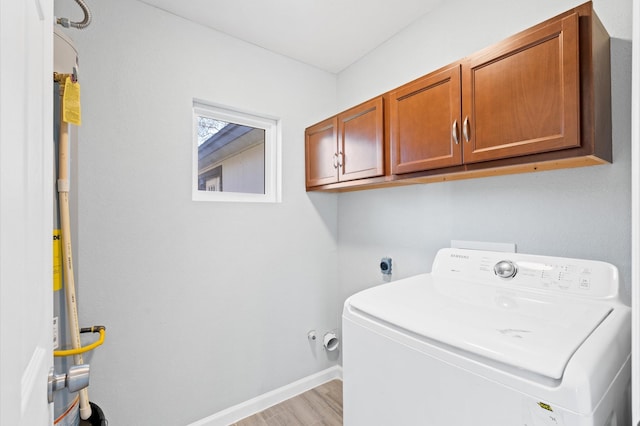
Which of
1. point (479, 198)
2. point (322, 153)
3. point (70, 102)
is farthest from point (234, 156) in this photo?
point (479, 198)

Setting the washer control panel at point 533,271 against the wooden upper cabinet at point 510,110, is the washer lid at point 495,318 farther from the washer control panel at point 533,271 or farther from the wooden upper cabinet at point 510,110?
the wooden upper cabinet at point 510,110

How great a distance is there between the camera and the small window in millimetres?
2037

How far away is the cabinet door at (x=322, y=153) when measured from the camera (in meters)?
2.11

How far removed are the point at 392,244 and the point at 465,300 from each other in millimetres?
922

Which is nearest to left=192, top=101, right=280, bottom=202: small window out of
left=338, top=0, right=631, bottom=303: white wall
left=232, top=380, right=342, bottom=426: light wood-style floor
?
left=338, top=0, right=631, bottom=303: white wall

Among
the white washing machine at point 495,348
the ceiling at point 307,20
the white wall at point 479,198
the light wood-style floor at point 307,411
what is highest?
the ceiling at point 307,20

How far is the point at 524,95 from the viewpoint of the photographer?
3.76 ft

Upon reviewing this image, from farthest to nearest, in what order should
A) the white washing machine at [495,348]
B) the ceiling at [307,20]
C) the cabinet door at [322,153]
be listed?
1. the cabinet door at [322,153]
2. the ceiling at [307,20]
3. the white washing machine at [495,348]

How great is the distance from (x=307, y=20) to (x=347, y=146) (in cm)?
84

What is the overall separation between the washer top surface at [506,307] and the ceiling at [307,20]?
1547mm

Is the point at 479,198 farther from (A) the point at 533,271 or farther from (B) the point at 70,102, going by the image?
(B) the point at 70,102

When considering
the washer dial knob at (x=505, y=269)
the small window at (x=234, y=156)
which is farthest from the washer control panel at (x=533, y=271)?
the small window at (x=234, y=156)
